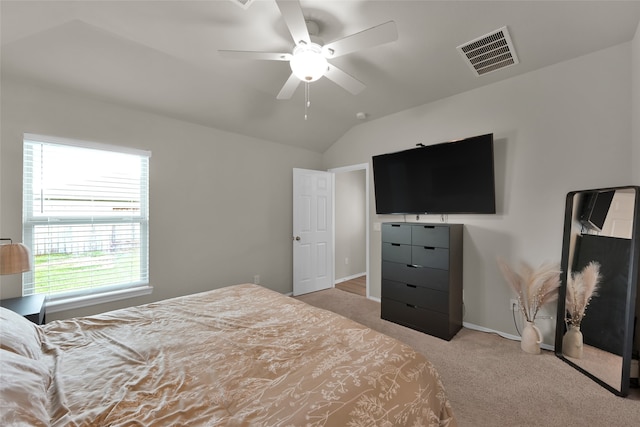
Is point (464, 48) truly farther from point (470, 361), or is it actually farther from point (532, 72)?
point (470, 361)

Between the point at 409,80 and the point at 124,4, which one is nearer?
the point at 124,4

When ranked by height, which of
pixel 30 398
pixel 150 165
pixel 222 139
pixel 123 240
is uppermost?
pixel 222 139

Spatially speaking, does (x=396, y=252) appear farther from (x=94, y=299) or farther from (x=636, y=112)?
(x=94, y=299)

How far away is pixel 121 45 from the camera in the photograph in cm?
211

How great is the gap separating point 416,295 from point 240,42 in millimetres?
2999

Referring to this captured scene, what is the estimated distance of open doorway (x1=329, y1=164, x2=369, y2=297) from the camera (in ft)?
16.3

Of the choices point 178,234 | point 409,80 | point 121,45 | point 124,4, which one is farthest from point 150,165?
point 409,80

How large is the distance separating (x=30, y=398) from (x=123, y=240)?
2320 mm

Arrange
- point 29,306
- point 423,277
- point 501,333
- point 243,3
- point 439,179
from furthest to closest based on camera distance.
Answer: point 439,179
point 423,277
point 501,333
point 29,306
point 243,3

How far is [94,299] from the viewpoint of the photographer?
8.36 feet

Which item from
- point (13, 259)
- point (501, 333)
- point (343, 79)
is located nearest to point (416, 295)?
point (501, 333)

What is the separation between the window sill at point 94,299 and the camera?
2363 millimetres

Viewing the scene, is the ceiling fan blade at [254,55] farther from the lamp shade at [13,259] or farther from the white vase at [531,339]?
the white vase at [531,339]

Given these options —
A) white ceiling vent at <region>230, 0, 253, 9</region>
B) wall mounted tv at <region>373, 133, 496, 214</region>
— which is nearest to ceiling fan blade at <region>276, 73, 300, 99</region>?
white ceiling vent at <region>230, 0, 253, 9</region>
